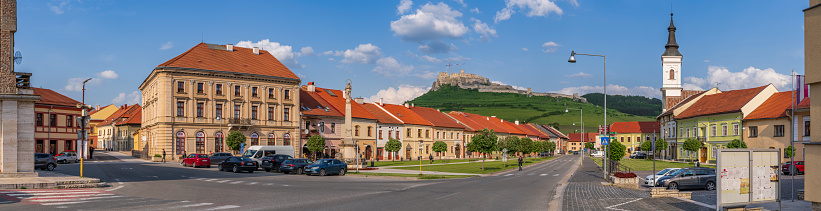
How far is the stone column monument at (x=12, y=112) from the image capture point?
25859mm

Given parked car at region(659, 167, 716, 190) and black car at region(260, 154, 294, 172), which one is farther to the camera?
black car at region(260, 154, 294, 172)

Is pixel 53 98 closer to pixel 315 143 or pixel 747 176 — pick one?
pixel 315 143

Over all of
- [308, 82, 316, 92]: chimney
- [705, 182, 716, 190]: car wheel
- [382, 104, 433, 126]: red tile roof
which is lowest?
[705, 182, 716, 190]: car wheel

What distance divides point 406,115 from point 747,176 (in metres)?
76.7

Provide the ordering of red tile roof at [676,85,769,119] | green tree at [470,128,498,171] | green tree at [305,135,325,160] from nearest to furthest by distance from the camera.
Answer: green tree at [470,128,498,171] → green tree at [305,135,325,160] → red tile roof at [676,85,769,119]

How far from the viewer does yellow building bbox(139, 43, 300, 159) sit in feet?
203

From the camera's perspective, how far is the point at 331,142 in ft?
248

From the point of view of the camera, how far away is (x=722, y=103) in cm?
7438

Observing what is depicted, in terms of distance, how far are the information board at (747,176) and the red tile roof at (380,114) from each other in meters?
67.9

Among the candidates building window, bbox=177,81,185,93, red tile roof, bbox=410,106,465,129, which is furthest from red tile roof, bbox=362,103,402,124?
building window, bbox=177,81,185,93

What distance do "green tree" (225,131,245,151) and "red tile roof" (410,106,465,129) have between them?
36.1 meters

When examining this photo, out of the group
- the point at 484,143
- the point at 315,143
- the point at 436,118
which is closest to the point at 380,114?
the point at 436,118

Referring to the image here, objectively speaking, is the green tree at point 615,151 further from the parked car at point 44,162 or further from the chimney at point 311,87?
the chimney at point 311,87

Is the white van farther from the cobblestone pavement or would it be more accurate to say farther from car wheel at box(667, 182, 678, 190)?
the cobblestone pavement
